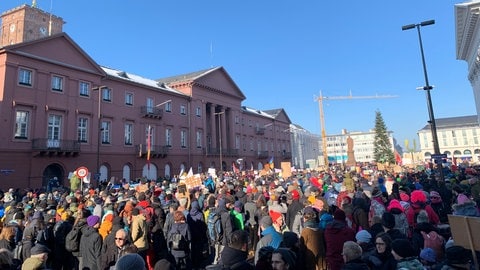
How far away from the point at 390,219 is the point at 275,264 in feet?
9.96

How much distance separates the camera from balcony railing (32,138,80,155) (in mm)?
25022

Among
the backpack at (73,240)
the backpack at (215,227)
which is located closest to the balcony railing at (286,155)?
the backpack at (215,227)

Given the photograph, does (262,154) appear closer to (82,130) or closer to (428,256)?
(82,130)

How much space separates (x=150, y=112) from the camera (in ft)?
122

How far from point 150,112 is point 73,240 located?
31837 mm

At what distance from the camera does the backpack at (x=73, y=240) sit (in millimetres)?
6633

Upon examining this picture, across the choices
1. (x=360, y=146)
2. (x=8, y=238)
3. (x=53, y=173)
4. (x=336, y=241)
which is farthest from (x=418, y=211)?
(x=360, y=146)

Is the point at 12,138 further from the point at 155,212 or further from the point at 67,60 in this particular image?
the point at 155,212

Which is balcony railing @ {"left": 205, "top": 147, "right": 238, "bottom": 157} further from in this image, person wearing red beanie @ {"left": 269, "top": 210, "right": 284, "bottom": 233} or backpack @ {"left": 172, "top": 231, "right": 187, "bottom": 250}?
person wearing red beanie @ {"left": 269, "top": 210, "right": 284, "bottom": 233}

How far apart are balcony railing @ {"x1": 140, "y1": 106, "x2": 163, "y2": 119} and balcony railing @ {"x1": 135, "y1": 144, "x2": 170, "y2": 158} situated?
3817 millimetres

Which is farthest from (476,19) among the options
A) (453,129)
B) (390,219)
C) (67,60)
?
(453,129)

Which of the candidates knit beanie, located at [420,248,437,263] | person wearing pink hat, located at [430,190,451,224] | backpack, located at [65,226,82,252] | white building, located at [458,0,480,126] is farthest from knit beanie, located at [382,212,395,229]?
white building, located at [458,0,480,126]

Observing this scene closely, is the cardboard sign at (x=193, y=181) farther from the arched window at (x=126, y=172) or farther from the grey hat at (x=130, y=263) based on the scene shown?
the arched window at (x=126, y=172)

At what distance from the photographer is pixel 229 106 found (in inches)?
2135
